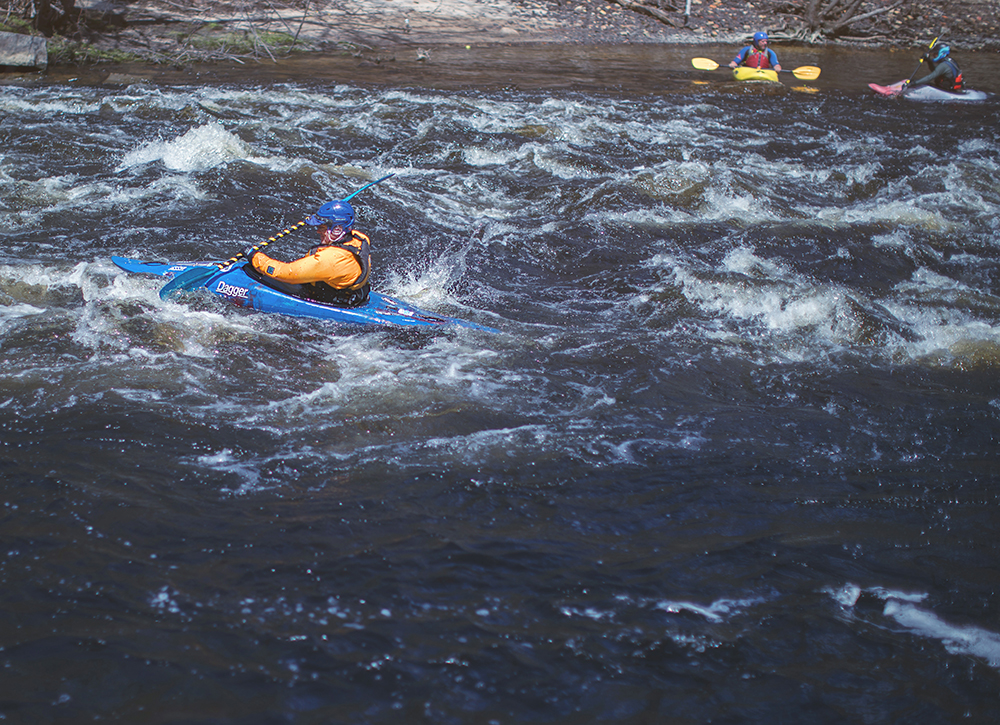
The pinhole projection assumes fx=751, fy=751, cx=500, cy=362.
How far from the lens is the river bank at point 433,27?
1318 centimetres

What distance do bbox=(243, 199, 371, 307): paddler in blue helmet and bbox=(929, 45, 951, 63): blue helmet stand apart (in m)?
11.3

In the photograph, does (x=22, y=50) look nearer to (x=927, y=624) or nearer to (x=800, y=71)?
(x=800, y=71)

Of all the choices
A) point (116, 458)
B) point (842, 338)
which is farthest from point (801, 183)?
point (116, 458)

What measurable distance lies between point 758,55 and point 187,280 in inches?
440

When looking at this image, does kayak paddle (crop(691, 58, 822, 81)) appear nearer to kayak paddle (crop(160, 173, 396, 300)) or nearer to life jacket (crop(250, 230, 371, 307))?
life jacket (crop(250, 230, 371, 307))

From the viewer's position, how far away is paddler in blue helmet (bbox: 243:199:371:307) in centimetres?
490

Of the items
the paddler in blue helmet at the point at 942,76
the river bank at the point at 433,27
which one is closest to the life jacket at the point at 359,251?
the river bank at the point at 433,27

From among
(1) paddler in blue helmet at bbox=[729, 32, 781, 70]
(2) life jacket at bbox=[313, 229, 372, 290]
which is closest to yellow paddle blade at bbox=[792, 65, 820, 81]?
(1) paddler in blue helmet at bbox=[729, 32, 781, 70]

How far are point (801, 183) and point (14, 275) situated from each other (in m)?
7.78

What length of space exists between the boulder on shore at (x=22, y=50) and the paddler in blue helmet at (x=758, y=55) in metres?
11.2

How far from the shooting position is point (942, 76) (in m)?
12.0

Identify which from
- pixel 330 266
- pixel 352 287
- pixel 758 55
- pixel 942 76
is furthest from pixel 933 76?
pixel 330 266

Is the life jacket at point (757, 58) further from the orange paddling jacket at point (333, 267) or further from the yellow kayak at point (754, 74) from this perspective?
the orange paddling jacket at point (333, 267)

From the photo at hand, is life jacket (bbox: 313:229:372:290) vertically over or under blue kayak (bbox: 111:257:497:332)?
over
